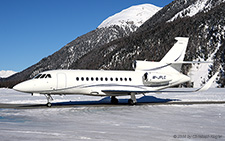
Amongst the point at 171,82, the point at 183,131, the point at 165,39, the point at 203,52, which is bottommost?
the point at 183,131

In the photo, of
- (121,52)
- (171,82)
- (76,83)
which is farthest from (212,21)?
(76,83)

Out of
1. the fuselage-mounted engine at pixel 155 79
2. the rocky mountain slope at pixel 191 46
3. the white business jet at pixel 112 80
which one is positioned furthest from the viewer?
the rocky mountain slope at pixel 191 46

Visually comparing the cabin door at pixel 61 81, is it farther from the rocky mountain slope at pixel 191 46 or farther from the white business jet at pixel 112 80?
the rocky mountain slope at pixel 191 46

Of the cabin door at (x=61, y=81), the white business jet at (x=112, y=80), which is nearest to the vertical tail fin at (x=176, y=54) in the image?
the white business jet at (x=112, y=80)

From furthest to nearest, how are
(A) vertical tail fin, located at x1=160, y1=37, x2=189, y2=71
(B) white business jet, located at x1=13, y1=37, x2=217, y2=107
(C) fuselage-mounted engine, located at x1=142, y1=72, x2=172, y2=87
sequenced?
(A) vertical tail fin, located at x1=160, y1=37, x2=189, y2=71 < (C) fuselage-mounted engine, located at x1=142, y1=72, x2=172, y2=87 < (B) white business jet, located at x1=13, y1=37, x2=217, y2=107

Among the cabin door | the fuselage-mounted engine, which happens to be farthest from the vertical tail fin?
the cabin door

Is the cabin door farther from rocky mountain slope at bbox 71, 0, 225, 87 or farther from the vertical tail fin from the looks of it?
rocky mountain slope at bbox 71, 0, 225, 87

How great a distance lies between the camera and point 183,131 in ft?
34.8

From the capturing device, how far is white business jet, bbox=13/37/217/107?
22.0m

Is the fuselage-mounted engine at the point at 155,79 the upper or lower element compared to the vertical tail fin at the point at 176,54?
lower

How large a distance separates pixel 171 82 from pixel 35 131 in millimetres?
18915

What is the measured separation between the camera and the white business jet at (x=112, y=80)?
22.0m

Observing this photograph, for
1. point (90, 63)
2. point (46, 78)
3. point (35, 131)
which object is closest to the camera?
point (35, 131)

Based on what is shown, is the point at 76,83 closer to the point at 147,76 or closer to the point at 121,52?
the point at 147,76
